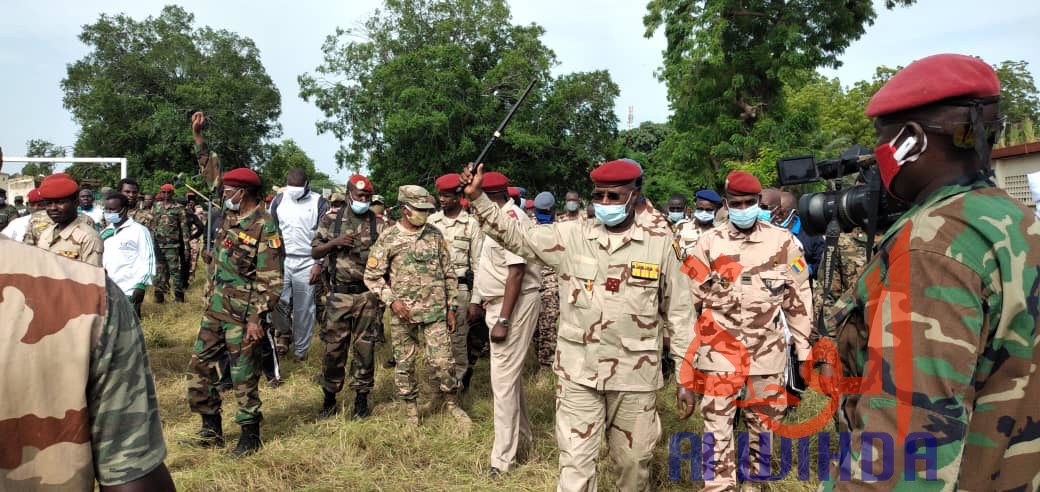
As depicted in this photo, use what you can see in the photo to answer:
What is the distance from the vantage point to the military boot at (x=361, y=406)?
562 centimetres

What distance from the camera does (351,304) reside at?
573 cm

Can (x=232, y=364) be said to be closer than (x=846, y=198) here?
No

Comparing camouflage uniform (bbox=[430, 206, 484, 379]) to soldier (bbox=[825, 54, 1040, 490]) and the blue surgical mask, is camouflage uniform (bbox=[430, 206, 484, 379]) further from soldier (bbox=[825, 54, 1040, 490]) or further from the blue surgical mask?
soldier (bbox=[825, 54, 1040, 490])

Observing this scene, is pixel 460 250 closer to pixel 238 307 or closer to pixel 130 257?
pixel 238 307

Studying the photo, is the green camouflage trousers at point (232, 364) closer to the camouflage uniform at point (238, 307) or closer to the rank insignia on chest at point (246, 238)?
the camouflage uniform at point (238, 307)

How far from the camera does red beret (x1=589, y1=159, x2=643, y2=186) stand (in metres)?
3.46

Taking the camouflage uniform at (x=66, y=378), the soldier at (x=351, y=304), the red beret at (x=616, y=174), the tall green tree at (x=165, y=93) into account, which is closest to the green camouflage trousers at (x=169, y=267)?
the soldier at (x=351, y=304)

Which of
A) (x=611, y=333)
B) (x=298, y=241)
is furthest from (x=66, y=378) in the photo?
(x=298, y=241)

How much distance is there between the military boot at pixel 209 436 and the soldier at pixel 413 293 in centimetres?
140

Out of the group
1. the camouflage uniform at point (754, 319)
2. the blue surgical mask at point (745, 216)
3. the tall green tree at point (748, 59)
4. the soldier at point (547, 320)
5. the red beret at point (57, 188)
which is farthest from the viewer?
the tall green tree at point (748, 59)

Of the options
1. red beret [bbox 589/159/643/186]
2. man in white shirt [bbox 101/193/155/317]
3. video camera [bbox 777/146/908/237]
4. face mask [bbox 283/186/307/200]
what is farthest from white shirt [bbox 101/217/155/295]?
video camera [bbox 777/146/908/237]

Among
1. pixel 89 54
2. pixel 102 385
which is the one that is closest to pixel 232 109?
pixel 89 54

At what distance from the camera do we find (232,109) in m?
36.7

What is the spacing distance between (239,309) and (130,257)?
2.18 meters
